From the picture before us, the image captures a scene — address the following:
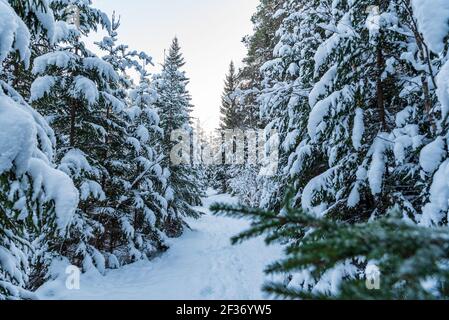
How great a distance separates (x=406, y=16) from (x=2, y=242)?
24.2ft

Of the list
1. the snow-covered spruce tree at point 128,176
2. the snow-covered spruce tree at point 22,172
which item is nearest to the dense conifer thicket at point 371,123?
the snow-covered spruce tree at point 22,172

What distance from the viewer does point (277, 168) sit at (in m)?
10.8

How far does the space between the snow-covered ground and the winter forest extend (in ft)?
0.23

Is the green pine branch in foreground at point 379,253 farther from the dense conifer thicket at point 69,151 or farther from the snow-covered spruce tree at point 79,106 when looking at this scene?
the snow-covered spruce tree at point 79,106

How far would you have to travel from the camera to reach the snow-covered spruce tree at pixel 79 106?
325 inches

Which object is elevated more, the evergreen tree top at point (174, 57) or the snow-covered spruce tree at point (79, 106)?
the evergreen tree top at point (174, 57)

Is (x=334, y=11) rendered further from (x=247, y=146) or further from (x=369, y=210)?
(x=247, y=146)

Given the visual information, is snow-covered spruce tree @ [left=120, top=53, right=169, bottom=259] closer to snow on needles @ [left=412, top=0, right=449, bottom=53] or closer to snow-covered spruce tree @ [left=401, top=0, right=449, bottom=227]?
snow-covered spruce tree @ [left=401, top=0, right=449, bottom=227]

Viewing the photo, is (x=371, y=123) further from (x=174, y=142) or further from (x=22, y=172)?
(x=174, y=142)

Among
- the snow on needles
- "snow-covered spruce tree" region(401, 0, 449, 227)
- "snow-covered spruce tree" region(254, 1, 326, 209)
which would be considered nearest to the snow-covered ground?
"snow-covered spruce tree" region(254, 1, 326, 209)

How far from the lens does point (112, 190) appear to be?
11.8 metres

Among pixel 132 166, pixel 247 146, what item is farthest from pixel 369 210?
pixel 247 146

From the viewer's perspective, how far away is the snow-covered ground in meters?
8.70

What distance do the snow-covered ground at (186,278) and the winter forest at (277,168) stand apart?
0.07 meters
